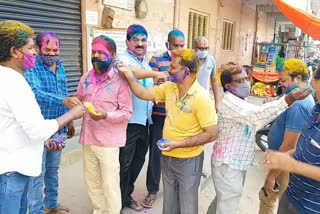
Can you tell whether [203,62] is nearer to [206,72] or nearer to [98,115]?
[206,72]

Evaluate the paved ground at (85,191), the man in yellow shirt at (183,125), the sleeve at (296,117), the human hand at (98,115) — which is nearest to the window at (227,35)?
the paved ground at (85,191)

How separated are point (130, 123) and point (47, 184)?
1.00m

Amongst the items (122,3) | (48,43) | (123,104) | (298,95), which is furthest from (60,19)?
(298,95)

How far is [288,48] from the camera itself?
44.9 ft

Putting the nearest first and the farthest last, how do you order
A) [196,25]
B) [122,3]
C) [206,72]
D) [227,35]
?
[206,72]
[122,3]
[196,25]
[227,35]

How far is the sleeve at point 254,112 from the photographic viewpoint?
6.73ft

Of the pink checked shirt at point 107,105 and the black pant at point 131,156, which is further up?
the pink checked shirt at point 107,105

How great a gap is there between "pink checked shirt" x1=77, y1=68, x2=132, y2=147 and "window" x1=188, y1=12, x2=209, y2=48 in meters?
7.00

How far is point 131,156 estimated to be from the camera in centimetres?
282

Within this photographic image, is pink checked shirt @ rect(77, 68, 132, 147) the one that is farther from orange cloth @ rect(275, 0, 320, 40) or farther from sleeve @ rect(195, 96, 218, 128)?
orange cloth @ rect(275, 0, 320, 40)

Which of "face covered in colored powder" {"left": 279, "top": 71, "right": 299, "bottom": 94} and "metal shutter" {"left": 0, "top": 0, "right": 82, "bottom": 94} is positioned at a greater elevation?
"metal shutter" {"left": 0, "top": 0, "right": 82, "bottom": 94}

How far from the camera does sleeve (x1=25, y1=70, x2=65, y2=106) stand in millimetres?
2330

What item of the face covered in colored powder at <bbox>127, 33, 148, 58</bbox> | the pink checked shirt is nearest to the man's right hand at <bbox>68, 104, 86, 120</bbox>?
the pink checked shirt

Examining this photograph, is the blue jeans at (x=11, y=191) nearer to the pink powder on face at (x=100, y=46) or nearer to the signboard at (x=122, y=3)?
the pink powder on face at (x=100, y=46)
